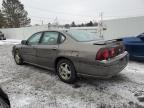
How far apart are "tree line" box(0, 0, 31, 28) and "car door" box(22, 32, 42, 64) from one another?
115 feet

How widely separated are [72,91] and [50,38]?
1799 mm

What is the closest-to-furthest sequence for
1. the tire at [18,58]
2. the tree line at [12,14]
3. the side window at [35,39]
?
1. the side window at [35,39]
2. the tire at [18,58]
3. the tree line at [12,14]

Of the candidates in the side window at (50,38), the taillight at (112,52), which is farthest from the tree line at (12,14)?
the taillight at (112,52)

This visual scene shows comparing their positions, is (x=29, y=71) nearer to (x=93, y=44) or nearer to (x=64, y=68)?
(x=64, y=68)

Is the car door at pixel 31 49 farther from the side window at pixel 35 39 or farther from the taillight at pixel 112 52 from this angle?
the taillight at pixel 112 52

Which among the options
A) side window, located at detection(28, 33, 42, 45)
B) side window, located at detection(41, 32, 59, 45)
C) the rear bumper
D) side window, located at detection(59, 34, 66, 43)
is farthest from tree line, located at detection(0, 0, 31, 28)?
the rear bumper

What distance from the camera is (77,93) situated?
3.62m

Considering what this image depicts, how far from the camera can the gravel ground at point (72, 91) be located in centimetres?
315

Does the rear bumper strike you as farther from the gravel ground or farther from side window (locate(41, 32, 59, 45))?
side window (locate(41, 32, 59, 45))

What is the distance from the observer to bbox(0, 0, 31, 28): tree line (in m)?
38.1

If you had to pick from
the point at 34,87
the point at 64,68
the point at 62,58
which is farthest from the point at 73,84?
the point at 34,87

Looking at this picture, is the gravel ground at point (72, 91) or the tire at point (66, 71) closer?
the gravel ground at point (72, 91)

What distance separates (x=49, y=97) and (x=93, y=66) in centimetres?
123

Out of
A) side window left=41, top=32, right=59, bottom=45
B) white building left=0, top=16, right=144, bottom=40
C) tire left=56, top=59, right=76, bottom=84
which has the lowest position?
tire left=56, top=59, right=76, bottom=84
